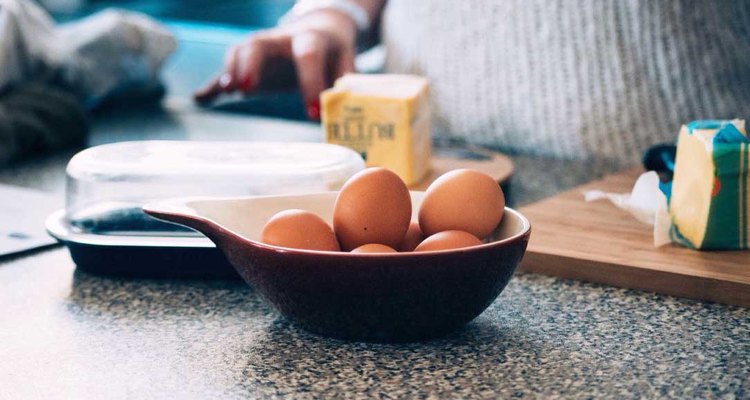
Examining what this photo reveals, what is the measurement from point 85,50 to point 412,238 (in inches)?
40.3

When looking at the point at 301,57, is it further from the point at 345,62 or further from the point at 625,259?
the point at 625,259

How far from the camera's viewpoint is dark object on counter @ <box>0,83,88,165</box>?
4.17ft

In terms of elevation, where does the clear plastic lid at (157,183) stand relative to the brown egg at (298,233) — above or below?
below

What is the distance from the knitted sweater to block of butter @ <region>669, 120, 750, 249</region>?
0.45 m

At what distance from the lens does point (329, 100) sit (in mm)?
1049

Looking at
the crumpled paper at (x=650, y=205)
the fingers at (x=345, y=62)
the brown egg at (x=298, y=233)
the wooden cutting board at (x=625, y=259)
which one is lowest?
the wooden cutting board at (x=625, y=259)

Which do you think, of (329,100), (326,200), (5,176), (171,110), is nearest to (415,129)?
(329,100)

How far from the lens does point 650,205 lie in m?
0.88

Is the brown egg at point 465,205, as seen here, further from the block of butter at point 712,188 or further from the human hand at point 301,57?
the human hand at point 301,57

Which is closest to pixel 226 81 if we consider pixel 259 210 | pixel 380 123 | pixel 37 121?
pixel 37 121

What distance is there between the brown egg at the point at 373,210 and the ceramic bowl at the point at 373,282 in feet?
0.19

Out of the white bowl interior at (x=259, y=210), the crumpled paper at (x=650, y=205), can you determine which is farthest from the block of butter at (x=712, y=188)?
the white bowl interior at (x=259, y=210)

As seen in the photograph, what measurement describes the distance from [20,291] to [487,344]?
1.35ft

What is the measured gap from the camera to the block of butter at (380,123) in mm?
1033
